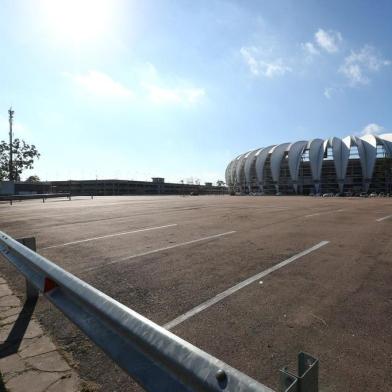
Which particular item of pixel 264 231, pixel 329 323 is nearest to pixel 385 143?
pixel 264 231

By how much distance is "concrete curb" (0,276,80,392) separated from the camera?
2730 mm

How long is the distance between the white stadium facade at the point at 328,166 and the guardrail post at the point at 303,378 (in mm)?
112702

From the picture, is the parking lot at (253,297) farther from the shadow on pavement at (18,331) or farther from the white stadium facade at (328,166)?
the white stadium facade at (328,166)

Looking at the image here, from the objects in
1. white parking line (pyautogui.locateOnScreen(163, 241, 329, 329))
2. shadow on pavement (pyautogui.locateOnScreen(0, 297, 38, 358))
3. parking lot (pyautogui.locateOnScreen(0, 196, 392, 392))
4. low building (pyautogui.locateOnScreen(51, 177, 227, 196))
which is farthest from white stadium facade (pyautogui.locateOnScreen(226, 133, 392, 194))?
shadow on pavement (pyautogui.locateOnScreen(0, 297, 38, 358))

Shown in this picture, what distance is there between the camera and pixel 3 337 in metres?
3.55

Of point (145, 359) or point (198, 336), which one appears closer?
point (145, 359)

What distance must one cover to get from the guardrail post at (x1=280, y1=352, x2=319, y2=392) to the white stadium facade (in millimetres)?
112702

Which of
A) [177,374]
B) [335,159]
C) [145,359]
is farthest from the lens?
[335,159]

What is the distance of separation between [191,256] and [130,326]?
555 cm

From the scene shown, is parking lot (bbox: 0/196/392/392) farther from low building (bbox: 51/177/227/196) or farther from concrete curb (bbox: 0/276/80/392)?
low building (bbox: 51/177/227/196)

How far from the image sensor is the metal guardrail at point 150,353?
1.33 metres

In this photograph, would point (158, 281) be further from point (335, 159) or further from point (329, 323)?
point (335, 159)

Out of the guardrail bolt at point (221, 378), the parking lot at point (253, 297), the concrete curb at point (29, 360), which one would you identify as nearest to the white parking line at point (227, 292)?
the parking lot at point (253, 297)

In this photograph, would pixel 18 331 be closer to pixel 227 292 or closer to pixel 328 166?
pixel 227 292
